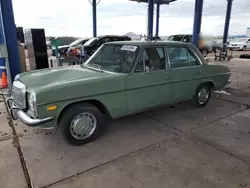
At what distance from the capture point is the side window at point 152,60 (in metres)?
3.60

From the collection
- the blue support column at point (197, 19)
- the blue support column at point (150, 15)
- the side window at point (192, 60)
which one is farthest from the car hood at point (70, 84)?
the blue support column at point (150, 15)

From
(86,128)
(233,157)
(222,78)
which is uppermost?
(222,78)

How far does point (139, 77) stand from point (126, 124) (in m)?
1.04

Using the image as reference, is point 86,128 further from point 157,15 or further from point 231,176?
point 157,15

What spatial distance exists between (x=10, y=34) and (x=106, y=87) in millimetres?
4277

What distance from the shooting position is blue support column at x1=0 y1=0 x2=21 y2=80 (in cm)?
555

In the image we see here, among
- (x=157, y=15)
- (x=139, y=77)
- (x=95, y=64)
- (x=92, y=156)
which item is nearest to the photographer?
(x=92, y=156)

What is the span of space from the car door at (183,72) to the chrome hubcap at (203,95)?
0.36 metres

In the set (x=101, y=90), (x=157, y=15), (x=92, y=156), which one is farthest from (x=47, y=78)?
(x=157, y=15)

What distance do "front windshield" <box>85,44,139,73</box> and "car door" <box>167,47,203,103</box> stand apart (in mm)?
849

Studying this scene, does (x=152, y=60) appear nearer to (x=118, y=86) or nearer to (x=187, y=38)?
(x=118, y=86)

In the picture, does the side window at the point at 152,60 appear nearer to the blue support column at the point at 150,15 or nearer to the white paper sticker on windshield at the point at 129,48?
the white paper sticker on windshield at the point at 129,48

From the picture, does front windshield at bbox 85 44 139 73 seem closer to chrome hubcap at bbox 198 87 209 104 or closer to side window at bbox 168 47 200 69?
side window at bbox 168 47 200 69

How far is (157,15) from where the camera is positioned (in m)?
25.0
